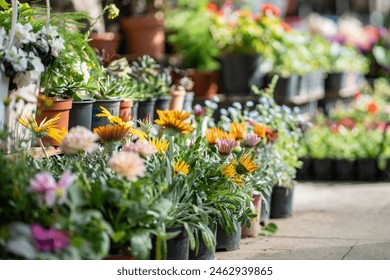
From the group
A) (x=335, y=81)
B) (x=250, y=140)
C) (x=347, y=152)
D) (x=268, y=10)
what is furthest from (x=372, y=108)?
(x=250, y=140)

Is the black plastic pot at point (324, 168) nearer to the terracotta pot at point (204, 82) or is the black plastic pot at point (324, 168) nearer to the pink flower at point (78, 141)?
the terracotta pot at point (204, 82)

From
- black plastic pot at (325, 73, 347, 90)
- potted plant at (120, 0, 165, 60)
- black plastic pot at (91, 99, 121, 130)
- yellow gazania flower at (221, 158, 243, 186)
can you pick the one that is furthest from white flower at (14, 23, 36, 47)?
black plastic pot at (325, 73, 347, 90)

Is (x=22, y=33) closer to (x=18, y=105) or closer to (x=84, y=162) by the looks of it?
(x=18, y=105)

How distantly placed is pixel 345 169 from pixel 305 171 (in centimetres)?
31

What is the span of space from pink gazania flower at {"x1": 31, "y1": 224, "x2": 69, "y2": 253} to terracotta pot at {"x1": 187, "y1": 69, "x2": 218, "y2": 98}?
12.3ft

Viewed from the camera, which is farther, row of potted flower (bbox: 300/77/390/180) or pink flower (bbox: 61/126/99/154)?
row of potted flower (bbox: 300/77/390/180)

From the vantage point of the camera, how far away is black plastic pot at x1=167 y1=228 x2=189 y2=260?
2.97 metres

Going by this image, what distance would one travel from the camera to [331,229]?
14.3 ft

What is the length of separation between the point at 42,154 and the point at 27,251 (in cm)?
106

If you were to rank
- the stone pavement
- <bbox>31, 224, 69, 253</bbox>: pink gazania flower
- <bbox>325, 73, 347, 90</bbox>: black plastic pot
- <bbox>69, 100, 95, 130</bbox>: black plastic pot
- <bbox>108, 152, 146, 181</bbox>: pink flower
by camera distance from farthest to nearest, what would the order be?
<bbox>325, 73, 347, 90</bbox>: black plastic pot, the stone pavement, <bbox>69, 100, 95, 130</bbox>: black plastic pot, <bbox>108, 152, 146, 181</bbox>: pink flower, <bbox>31, 224, 69, 253</bbox>: pink gazania flower

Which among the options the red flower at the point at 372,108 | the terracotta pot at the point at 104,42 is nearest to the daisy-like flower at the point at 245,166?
the terracotta pot at the point at 104,42

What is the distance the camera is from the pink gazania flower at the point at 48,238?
7.65ft

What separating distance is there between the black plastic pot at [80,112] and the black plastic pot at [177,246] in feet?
2.67

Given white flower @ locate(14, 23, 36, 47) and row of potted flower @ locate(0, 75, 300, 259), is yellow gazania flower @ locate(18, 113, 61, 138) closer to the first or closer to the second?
row of potted flower @ locate(0, 75, 300, 259)
